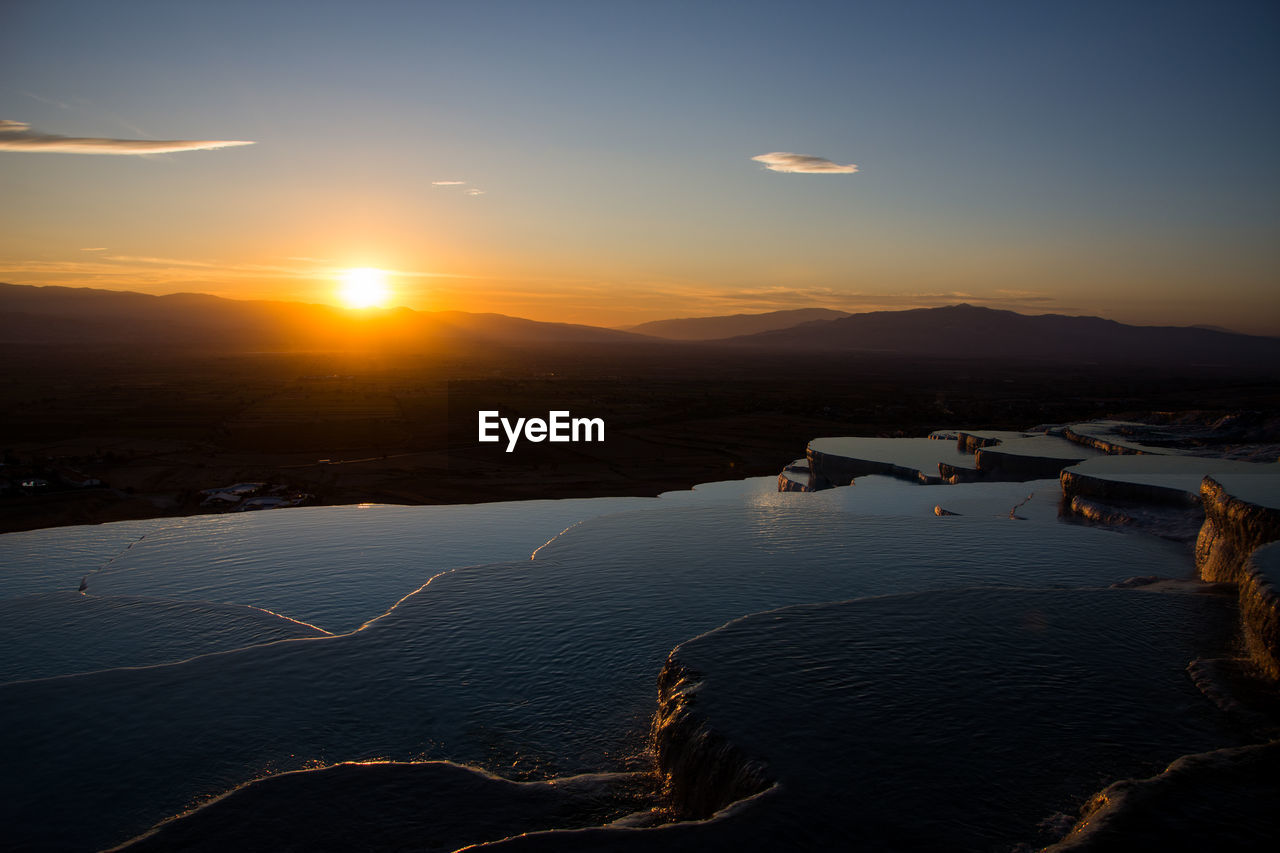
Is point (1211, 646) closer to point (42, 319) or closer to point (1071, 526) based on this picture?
point (1071, 526)

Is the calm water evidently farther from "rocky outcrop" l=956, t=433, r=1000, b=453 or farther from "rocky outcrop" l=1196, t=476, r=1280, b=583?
"rocky outcrop" l=956, t=433, r=1000, b=453

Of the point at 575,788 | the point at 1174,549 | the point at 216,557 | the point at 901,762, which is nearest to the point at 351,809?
the point at 575,788

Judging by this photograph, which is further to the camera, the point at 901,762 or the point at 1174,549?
the point at 1174,549

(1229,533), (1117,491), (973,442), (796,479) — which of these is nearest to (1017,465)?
(973,442)

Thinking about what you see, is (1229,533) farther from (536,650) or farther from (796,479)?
(796,479)

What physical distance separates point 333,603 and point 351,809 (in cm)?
402

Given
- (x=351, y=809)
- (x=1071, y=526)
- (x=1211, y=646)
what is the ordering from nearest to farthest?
(x=351, y=809)
(x=1211, y=646)
(x=1071, y=526)

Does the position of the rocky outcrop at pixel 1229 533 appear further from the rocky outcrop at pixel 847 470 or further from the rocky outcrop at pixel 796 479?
the rocky outcrop at pixel 796 479

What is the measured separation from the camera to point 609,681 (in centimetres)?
579

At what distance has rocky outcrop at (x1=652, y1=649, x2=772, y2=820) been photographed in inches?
165

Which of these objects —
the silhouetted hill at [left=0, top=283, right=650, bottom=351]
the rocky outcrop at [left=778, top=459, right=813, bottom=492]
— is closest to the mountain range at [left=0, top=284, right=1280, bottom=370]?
the silhouetted hill at [left=0, top=283, right=650, bottom=351]

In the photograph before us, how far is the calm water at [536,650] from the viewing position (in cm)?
457

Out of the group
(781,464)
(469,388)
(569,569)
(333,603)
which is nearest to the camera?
(333,603)

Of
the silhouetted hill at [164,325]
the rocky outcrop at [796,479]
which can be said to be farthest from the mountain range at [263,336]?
the rocky outcrop at [796,479]
